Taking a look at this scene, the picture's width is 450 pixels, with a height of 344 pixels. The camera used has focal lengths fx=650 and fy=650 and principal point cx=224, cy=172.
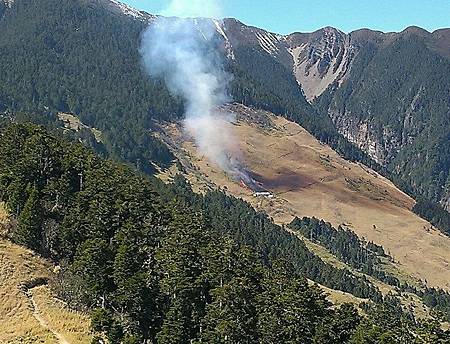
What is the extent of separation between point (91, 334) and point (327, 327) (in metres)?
23.5

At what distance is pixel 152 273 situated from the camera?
7369 centimetres

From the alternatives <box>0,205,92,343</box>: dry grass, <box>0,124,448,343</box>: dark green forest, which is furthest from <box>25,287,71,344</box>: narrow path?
<box>0,124,448,343</box>: dark green forest

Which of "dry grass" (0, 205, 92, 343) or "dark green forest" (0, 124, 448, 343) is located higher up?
"dark green forest" (0, 124, 448, 343)

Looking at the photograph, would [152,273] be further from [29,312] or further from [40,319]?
[29,312]

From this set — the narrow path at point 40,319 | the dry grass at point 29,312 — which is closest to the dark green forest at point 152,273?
the dry grass at point 29,312

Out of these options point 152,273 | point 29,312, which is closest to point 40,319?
point 29,312

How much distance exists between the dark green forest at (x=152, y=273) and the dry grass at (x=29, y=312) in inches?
77.6

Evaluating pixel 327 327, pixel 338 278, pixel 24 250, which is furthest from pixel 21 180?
pixel 338 278

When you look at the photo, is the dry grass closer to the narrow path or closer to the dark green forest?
the narrow path

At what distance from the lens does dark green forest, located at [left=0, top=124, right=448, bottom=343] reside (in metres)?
64.8

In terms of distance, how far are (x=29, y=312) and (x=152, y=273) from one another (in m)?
14.3

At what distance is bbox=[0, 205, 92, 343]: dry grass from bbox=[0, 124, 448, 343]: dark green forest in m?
1.97

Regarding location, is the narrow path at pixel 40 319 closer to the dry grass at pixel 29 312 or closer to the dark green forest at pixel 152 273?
the dry grass at pixel 29 312

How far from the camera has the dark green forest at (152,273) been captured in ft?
213
